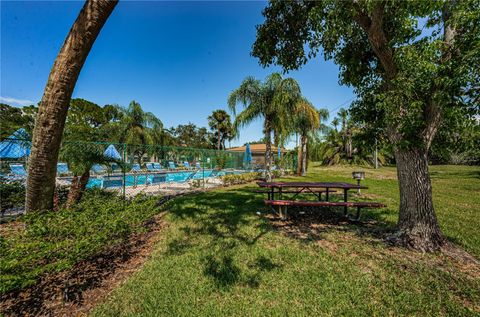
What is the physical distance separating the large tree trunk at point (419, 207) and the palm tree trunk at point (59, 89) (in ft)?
19.1

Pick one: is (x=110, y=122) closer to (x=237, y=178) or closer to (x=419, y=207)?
(x=237, y=178)

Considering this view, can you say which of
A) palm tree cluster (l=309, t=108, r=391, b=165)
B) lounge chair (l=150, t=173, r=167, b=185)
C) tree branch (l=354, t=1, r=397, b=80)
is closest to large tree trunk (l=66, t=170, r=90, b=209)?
lounge chair (l=150, t=173, r=167, b=185)

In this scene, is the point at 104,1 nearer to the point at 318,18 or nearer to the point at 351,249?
the point at 318,18

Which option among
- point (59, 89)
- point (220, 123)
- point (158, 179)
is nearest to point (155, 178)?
point (158, 179)

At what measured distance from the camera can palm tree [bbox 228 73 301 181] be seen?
38.7 ft

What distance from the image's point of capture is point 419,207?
3.67m

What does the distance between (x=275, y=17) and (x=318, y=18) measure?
7.72 ft

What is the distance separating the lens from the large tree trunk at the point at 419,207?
3604 millimetres

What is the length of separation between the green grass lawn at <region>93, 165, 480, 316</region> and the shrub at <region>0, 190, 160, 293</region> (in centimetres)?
73

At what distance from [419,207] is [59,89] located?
6.45 meters

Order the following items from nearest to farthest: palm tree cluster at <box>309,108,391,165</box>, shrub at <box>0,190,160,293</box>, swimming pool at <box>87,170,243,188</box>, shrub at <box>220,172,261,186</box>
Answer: shrub at <box>0,190,160,293</box> → swimming pool at <box>87,170,243,188</box> → shrub at <box>220,172,261,186</box> → palm tree cluster at <box>309,108,391,165</box>

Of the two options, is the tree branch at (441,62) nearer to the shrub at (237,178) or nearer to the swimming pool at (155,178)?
the swimming pool at (155,178)

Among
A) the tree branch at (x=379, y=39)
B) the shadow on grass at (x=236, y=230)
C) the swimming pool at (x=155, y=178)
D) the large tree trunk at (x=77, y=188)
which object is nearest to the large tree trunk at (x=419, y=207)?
the shadow on grass at (x=236, y=230)

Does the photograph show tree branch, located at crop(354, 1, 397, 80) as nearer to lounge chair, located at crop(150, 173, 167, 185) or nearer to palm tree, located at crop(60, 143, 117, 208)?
palm tree, located at crop(60, 143, 117, 208)
